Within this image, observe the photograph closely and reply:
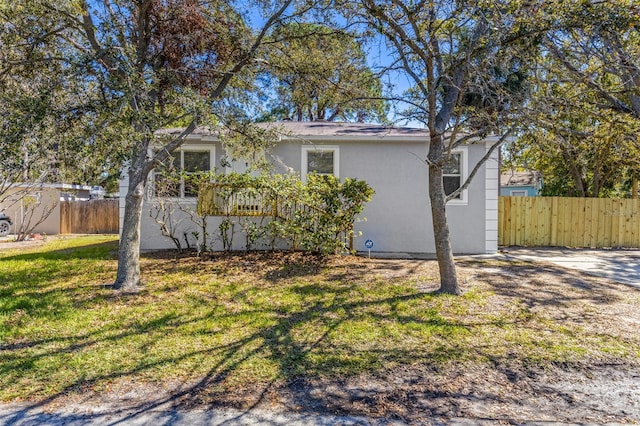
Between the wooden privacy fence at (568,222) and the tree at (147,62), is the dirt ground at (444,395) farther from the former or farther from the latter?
the wooden privacy fence at (568,222)

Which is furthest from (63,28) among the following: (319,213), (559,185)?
(559,185)

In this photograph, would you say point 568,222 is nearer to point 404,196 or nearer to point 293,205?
point 404,196

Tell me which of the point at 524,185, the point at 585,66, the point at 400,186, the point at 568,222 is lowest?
the point at 568,222

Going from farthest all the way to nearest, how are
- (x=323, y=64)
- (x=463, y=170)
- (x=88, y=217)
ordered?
(x=88, y=217), (x=463, y=170), (x=323, y=64)

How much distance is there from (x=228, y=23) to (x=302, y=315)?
202 inches

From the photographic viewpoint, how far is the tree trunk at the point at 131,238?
5.79m

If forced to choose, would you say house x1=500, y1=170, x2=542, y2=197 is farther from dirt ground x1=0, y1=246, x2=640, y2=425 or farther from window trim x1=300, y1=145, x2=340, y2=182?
dirt ground x1=0, y1=246, x2=640, y2=425

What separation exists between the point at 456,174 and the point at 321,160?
3488 mm

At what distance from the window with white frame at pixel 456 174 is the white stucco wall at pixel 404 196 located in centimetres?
13

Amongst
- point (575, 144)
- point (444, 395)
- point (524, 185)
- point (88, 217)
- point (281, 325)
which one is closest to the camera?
point (444, 395)

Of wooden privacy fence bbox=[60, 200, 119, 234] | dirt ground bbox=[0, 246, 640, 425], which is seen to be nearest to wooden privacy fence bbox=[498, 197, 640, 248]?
dirt ground bbox=[0, 246, 640, 425]

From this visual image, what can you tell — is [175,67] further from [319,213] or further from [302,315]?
[302,315]

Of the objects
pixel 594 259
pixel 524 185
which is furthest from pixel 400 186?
pixel 524 185

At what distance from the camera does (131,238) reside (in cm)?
588
